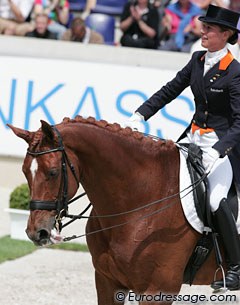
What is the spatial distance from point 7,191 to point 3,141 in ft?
2.45

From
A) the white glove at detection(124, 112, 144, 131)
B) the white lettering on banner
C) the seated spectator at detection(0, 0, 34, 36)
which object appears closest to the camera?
the white glove at detection(124, 112, 144, 131)

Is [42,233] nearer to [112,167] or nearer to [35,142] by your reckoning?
[35,142]

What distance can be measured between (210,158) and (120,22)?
896cm

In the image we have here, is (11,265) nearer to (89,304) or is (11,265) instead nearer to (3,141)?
(89,304)

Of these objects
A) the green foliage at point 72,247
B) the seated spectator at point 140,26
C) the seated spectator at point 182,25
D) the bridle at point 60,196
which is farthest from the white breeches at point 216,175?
the seated spectator at point 140,26

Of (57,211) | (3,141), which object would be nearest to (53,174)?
(57,211)

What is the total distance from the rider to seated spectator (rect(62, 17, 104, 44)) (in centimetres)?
775

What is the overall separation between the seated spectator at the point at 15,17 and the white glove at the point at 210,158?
9.05 m

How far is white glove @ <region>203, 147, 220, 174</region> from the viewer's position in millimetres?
5875

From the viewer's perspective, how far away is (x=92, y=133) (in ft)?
18.9

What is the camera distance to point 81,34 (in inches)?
548

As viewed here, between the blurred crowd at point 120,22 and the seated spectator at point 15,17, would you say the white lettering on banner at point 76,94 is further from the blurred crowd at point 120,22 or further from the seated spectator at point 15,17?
the seated spectator at point 15,17

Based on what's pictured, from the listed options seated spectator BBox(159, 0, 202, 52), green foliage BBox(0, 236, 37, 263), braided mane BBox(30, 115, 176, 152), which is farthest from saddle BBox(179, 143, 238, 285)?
seated spectator BBox(159, 0, 202, 52)

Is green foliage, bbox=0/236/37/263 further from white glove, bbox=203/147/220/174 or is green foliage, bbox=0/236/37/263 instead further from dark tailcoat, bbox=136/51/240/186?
white glove, bbox=203/147/220/174
